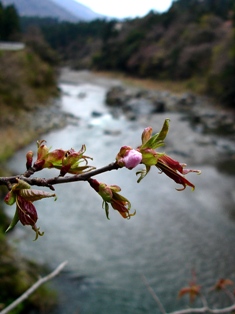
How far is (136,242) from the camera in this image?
7664 millimetres

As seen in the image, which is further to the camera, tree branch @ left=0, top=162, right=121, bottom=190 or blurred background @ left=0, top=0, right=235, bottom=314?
blurred background @ left=0, top=0, right=235, bottom=314

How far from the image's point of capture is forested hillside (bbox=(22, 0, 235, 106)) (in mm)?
24359

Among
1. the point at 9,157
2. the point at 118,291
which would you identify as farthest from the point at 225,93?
the point at 118,291

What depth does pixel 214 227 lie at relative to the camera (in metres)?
8.38

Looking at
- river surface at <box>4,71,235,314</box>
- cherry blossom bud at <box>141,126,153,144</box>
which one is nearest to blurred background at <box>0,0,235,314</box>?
river surface at <box>4,71,235,314</box>

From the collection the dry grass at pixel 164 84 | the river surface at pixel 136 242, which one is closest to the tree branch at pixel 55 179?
the river surface at pixel 136 242

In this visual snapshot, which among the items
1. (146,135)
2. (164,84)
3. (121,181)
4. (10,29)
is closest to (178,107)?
(164,84)

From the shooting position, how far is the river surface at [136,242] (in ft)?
19.8

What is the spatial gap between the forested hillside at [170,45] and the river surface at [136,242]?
1233cm

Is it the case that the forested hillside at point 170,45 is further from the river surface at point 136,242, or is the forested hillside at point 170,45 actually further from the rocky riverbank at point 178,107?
the river surface at point 136,242

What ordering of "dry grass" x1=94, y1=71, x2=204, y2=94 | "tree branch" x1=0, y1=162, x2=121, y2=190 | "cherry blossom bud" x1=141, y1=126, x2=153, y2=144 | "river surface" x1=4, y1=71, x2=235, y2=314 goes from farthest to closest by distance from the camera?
"dry grass" x1=94, y1=71, x2=204, y2=94
"river surface" x1=4, y1=71, x2=235, y2=314
"cherry blossom bud" x1=141, y1=126, x2=153, y2=144
"tree branch" x1=0, y1=162, x2=121, y2=190

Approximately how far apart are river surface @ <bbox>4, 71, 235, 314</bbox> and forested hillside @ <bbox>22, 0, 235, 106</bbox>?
40.4 ft

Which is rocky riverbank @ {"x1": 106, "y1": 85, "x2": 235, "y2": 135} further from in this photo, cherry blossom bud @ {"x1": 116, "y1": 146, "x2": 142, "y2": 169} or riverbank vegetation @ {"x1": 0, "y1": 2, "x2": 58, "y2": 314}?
cherry blossom bud @ {"x1": 116, "y1": 146, "x2": 142, "y2": 169}

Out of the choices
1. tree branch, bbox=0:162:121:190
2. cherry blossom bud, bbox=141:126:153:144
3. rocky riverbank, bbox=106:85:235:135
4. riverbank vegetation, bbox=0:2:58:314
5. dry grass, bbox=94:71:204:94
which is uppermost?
cherry blossom bud, bbox=141:126:153:144
